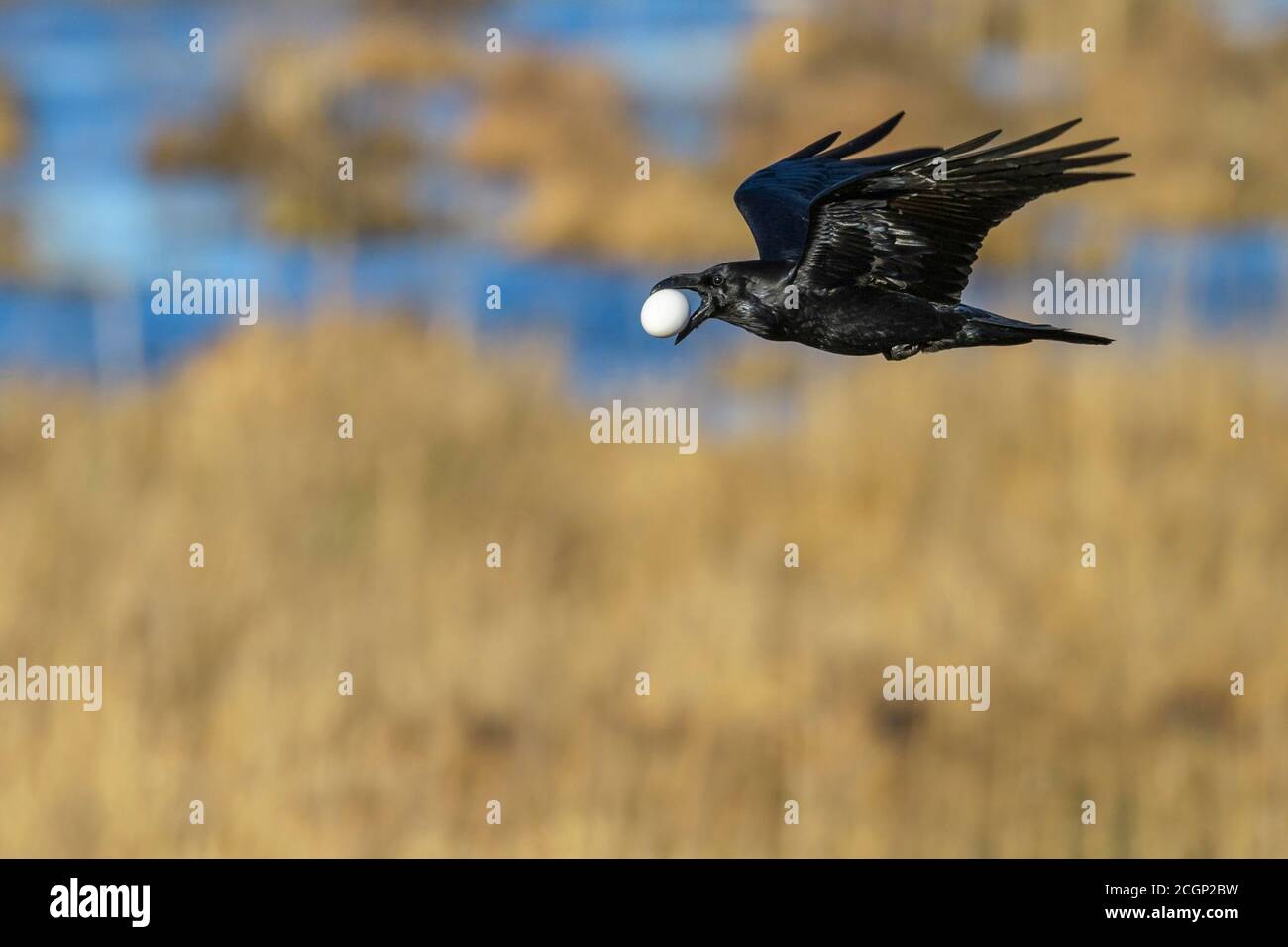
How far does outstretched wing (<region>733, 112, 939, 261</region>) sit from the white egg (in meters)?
0.34

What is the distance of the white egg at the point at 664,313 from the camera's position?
1.83 metres

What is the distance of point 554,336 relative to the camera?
437 inches

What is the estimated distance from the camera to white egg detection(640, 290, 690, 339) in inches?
72.1

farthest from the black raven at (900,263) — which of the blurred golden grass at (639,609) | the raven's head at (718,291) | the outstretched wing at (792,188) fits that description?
the blurred golden grass at (639,609)

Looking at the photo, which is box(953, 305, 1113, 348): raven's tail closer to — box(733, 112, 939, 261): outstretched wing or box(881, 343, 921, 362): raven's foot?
box(881, 343, 921, 362): raven's foot

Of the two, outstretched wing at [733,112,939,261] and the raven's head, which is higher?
outstretched wing at [733,112,939,261]

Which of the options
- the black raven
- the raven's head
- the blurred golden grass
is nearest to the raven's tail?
the black raven

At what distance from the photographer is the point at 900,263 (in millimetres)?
2064

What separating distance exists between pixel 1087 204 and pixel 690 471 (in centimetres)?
331

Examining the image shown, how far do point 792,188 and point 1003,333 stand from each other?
104cm

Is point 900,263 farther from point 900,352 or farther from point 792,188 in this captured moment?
point 792,188

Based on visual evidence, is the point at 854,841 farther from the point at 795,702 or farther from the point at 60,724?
the point at 60,724

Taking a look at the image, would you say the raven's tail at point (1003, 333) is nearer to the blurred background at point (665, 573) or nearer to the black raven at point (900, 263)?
the black raven at point (900, 263)

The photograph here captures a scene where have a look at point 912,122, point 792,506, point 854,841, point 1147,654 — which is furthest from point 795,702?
point 912,122
